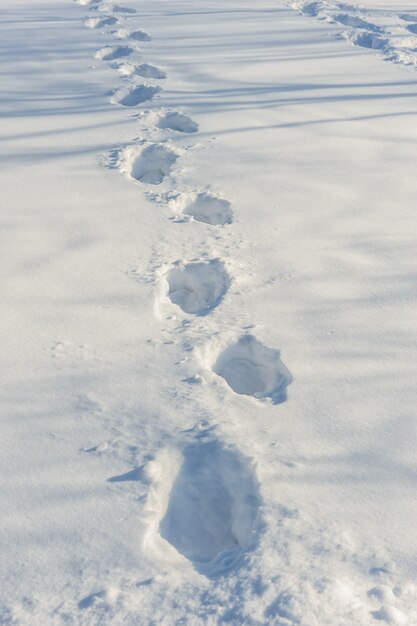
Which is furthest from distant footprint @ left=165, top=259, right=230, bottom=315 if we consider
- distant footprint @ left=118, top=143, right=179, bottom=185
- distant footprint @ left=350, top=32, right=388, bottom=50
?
distant footprint @ left=350, top=32, right=388, bottom=50

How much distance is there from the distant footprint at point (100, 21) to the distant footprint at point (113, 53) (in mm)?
710

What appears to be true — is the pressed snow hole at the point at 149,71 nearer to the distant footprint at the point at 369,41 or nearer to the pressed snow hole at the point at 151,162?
the pressed snow hole at the point at 151,162

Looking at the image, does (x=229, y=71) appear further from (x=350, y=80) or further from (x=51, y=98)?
(x=51, y=98)

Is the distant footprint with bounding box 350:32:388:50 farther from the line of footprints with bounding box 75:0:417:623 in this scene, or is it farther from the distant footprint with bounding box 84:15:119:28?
the line of footprints with bounding box 75:0:417:623

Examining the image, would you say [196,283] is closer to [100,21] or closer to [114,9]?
[100,21]

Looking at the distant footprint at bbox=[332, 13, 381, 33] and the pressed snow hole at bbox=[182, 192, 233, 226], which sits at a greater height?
the distant footprint at bbox=[332, 13, 381, 33]

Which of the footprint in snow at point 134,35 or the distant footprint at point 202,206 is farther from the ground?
the footprint in snow at point 134,35

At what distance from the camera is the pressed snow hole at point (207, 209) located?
2639mm

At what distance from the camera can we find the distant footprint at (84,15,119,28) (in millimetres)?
5096

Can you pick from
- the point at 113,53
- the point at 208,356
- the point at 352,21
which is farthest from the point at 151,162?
the point at 352,21

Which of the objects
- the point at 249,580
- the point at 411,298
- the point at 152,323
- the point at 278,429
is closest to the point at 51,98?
the point at 152,323

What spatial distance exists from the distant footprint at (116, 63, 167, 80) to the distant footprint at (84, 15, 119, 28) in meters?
1.12

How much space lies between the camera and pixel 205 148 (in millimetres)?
3121

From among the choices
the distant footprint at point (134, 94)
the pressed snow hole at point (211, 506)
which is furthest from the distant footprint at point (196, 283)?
the distant footprint at point (134, 94)
